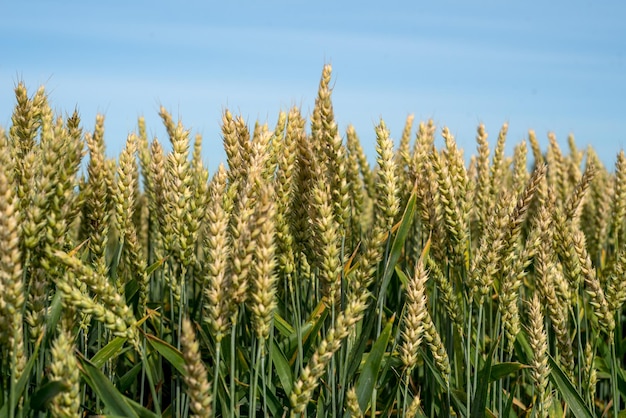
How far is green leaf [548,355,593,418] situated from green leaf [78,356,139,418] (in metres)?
1.53

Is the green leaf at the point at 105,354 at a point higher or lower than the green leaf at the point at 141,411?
higher

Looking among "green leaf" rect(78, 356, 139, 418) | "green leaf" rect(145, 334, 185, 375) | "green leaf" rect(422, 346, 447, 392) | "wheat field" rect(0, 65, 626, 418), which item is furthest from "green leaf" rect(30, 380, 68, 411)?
"green leaf" rect(422, 346, 447, 392)

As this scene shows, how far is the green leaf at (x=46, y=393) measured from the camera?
1817 mm

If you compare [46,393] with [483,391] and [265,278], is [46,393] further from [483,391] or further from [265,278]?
[483,391]

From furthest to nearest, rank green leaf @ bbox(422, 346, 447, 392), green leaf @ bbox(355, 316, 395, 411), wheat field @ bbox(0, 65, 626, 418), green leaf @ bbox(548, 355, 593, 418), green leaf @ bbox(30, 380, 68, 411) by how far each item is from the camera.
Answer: green leaf @ bbox(548, 355, 593, 418) < green leaf @ bbox(422, 346, 447, 392) < green leaf @ bbox(355, 316, 395, 411) < wheat field @ bbox(0, 65, 626, 418) < green leaf @ bbox(30, 380, 68, 411)

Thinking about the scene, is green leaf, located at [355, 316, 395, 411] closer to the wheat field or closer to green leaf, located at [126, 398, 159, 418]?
the wheat field

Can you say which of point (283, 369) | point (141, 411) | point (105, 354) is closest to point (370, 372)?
point (283, 369)

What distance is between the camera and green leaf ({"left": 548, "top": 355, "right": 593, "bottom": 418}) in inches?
107

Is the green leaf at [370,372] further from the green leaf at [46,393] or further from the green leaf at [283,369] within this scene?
the green leaf at [46,393]

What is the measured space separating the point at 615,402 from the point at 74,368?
2.02 metres

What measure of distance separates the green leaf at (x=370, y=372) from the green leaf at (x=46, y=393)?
0.92 meters

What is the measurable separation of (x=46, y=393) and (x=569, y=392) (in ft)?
6.06

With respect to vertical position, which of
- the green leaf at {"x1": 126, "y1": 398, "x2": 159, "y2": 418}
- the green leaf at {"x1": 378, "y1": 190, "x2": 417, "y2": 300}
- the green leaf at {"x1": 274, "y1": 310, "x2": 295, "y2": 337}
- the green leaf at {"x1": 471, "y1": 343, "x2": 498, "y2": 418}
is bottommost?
the green leaf at {"x1": 126, "y1": 398, "x2": 159, "y2": 418}

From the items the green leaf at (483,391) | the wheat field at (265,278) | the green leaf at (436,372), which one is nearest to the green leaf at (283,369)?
the wheat field at (265,278)
